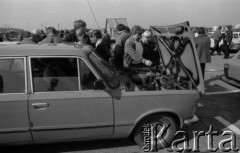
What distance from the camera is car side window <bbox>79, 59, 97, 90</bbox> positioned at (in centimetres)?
314

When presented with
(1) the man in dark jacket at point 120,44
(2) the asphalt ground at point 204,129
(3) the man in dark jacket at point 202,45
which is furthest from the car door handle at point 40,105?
(3) the man in dark jacket at point 202,45

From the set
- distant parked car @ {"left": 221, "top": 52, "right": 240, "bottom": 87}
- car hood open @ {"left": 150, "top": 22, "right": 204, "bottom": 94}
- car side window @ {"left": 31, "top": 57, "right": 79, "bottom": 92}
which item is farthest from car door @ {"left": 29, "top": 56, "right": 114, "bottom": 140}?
distant parked car @ {"left": 221, "top": 52, "right": 240, "bottom": 87}

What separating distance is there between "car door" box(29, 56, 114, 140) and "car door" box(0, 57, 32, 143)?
0.33 feet

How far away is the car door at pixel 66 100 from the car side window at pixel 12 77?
148mm

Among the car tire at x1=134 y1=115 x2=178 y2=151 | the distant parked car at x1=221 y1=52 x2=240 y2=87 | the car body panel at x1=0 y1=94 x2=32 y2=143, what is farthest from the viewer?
the distant parked car at x1=221 y1=52 x2=240 y2=87

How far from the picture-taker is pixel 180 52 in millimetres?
4023

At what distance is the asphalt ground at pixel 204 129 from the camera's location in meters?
3.62

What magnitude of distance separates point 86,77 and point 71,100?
367 millimetres

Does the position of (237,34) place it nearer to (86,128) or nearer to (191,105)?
(191,105)

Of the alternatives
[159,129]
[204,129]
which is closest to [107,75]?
[159,129]

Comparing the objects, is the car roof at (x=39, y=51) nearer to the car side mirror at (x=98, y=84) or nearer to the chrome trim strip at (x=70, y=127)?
the car side mirror at (x=98, y=84)

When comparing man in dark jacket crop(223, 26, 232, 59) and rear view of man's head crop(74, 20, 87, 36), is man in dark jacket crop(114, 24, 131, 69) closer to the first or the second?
rear view of man's head crop(74, 20, 87, 36)

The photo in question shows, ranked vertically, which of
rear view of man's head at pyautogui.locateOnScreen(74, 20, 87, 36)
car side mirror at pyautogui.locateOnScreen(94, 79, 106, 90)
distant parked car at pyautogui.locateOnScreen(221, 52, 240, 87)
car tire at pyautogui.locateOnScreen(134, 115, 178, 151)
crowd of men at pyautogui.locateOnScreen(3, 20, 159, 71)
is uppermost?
rear view of man's head at pyautogui.locateOnScreen(74, 20, 87, 36)

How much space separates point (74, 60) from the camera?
3129 mm
